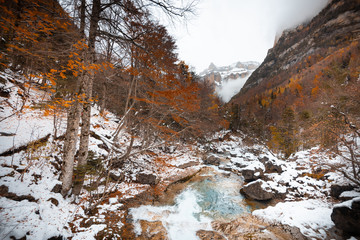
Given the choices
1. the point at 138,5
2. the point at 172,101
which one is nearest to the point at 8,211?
the point at 138,5

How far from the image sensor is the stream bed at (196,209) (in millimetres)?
5586

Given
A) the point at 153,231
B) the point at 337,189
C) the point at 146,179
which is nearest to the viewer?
the point at 153,231

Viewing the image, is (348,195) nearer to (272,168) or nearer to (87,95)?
(272,168)

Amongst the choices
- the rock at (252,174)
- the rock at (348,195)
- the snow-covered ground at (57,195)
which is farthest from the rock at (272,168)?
the rock at (348,195)

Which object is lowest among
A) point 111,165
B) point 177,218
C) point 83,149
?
point 177,218

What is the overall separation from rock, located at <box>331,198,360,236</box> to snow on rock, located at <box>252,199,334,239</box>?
39 centimetres

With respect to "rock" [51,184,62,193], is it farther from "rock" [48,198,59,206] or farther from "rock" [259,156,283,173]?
"rock" [259,156,283,173]

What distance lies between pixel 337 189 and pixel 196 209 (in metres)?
9.01

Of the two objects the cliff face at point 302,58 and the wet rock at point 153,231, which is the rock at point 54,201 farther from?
the cliff face at point 302,58

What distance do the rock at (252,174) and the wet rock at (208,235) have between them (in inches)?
313

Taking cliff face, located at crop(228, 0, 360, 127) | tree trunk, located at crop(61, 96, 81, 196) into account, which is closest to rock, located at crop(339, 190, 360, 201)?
tree trunk, located at crop(61, 96, 81, 196)

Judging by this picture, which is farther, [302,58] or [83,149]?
[302,58]

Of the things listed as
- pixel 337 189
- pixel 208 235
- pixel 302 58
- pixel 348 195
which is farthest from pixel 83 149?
pixel 302 58

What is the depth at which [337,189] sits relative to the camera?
7.98 meters
